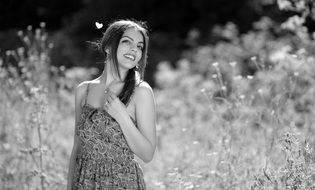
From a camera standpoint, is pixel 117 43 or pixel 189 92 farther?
pixel 189 92

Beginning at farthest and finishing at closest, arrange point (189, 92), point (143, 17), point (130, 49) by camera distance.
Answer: point (143, 17) → point (189, 92) → point (130, 49)

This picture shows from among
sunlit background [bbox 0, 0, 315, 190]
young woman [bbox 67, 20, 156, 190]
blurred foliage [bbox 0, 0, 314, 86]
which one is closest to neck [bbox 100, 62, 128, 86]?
young woman [bbox 67, 20, 156, 190]

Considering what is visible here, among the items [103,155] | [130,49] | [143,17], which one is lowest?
[103,155]

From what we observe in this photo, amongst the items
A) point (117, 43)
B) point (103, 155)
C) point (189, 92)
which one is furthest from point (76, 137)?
point (189, 92)

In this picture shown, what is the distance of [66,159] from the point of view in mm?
4281

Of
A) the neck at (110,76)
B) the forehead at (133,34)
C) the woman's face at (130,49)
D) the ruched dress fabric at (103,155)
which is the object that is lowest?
the ruched dress fabric at (103,155)

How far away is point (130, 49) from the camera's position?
2.39 meters

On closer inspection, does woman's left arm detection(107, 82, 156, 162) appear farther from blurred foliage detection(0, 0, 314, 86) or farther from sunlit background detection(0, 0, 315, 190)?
blurred foliage detection(0, 0, 314, 86)

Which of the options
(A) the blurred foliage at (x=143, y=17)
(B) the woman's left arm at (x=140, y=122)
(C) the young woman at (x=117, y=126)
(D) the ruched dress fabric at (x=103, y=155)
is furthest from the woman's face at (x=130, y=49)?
(A) the blurred foliage at (x=143, y=17)

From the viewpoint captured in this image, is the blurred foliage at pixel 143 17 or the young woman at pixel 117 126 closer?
the young woman at pixel 117 126

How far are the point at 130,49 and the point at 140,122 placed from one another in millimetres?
340

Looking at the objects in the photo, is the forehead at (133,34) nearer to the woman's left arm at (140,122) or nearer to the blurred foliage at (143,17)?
the woman's left arm at (140,122)

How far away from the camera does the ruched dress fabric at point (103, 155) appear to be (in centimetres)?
230

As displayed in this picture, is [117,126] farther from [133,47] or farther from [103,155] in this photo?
[133,47]
